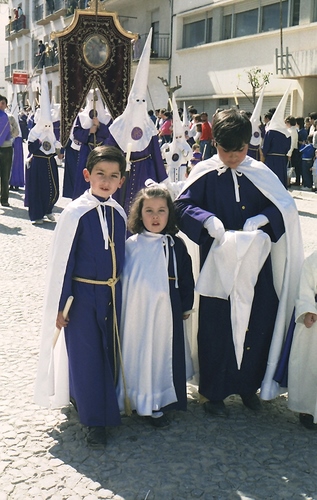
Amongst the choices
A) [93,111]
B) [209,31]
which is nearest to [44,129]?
[93,111]

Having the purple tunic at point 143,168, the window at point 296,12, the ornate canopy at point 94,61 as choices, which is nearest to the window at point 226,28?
the window at point 296,12

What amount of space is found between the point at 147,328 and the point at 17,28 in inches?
1771

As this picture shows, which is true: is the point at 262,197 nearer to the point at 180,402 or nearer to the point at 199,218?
the point at 199,218

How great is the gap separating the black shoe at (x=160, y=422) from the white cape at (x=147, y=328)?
0.07 meters

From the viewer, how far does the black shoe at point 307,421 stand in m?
3.75

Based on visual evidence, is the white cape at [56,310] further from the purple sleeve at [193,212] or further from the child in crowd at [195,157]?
the child in crowd at [195,157]

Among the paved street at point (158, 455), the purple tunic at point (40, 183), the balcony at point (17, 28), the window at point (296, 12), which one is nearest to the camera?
the paved street at point (158, 455)

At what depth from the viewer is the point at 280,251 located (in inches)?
156

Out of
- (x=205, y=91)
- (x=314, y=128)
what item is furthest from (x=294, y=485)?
(x=205, y=91)

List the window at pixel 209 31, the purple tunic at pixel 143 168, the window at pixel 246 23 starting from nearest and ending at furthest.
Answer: the purple tunic at pixel 143 168, the window at pixel 246 23, the window at pixel 209 31

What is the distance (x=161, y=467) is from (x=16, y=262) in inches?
192

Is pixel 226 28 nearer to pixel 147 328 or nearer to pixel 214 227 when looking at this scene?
pixel 214 227

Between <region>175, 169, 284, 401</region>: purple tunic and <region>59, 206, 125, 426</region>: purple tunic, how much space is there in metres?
0.57

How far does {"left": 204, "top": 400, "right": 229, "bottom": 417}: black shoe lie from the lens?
3.87 metres
